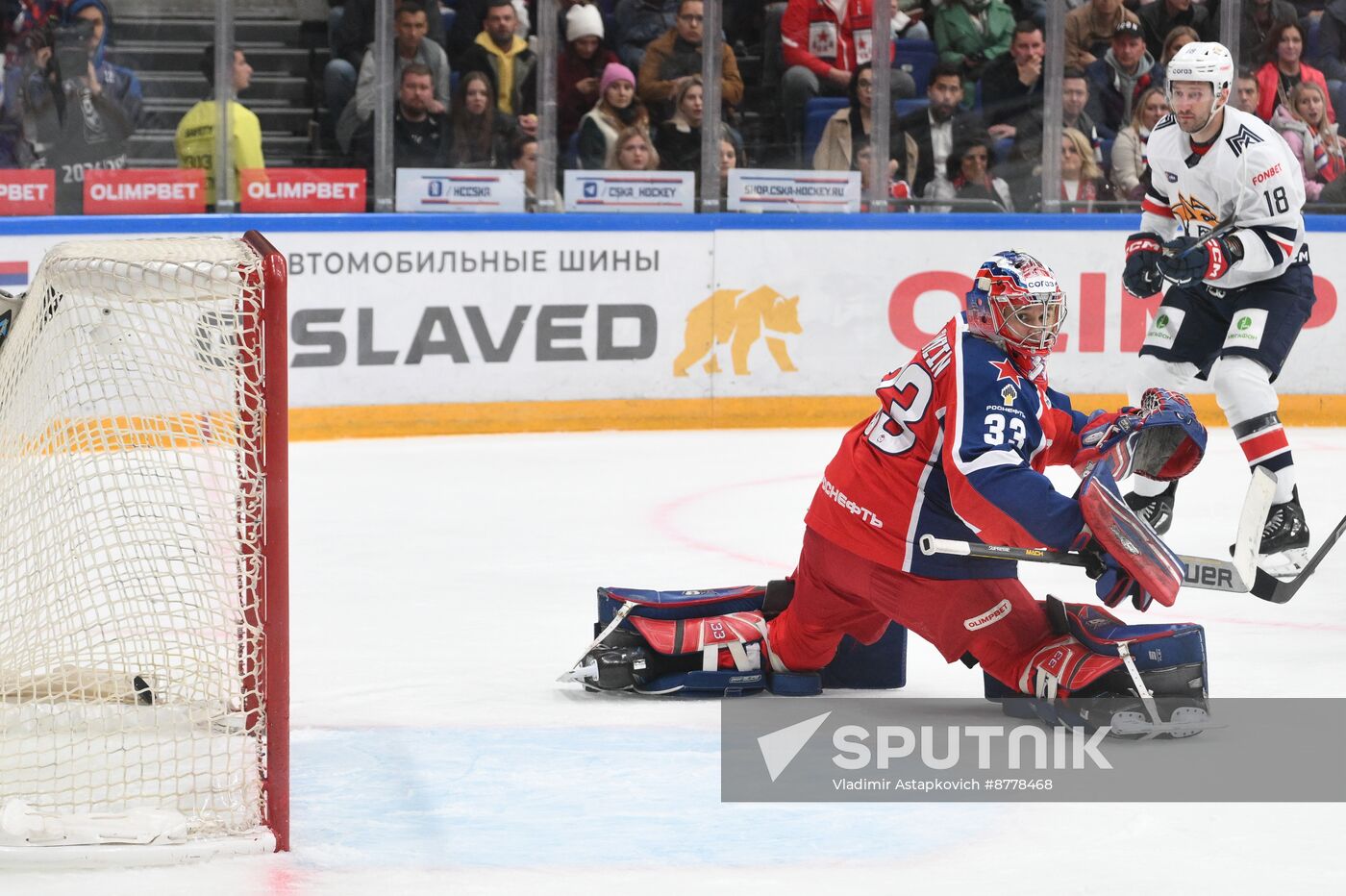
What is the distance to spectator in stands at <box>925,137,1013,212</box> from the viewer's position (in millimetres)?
7531

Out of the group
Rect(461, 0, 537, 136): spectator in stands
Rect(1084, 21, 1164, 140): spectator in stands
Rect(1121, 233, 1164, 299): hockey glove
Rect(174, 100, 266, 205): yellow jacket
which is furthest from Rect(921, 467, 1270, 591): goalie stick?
Rect(174, 100, 266, 205): yellow jacket

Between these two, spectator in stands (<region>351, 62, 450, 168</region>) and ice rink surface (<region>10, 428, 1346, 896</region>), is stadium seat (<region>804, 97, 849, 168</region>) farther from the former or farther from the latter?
ice rink surface (<region>10, 428, 1346, 896</region>)

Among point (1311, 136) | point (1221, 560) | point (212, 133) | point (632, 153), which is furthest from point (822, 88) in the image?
point (1221, 560)

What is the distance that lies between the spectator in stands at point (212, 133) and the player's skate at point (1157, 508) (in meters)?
3.51

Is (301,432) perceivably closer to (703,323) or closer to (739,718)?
(703,323)

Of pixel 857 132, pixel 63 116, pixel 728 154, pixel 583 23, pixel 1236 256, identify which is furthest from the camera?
pixel 857 132

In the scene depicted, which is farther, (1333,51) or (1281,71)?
(1333,51)

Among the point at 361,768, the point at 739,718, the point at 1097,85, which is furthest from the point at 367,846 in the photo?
the point at 1097,85

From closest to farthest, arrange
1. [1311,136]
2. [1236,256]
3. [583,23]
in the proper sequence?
[1236,256] → [583,23] → [1311,136]

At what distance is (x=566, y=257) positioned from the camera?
711 centimetres

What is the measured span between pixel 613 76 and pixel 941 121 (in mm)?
1350

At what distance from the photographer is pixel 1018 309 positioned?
10.8 feet

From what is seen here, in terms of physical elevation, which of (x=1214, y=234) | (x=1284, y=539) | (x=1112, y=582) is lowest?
(x=1284, y=539)

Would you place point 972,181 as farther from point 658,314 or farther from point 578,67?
point 578,67
